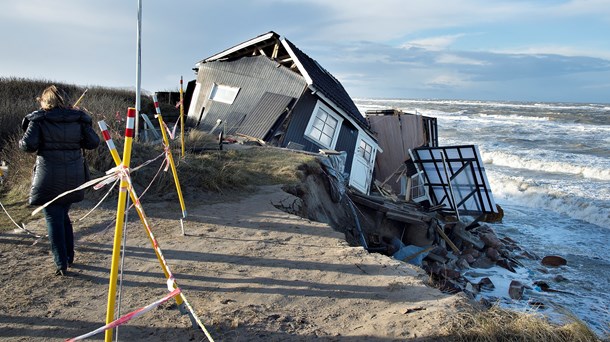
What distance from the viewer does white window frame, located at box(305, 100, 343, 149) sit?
49.2 feet

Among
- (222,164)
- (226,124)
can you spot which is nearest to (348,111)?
(226,124)

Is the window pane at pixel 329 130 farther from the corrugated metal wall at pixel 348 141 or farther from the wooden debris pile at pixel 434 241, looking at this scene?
the wooden debris pile at pixel 434 241

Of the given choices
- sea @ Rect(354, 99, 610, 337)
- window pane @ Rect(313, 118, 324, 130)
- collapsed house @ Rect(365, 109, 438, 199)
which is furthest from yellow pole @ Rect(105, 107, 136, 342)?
collapsed house @ Rect(365, 109, 438, 199)

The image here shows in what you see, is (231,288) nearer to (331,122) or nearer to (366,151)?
(331,122)

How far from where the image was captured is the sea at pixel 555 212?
10500 millimetres

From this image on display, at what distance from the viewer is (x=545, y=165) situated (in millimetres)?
27891

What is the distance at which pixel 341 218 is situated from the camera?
10844 mm

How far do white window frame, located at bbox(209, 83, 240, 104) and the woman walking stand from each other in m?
11.9

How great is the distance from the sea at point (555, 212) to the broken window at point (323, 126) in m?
6.09

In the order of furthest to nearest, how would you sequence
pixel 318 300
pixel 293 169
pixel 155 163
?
pixel 293 169, pixel 155 163, pixel 318 300

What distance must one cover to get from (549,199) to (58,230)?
808 inches

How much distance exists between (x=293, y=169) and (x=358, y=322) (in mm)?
6372

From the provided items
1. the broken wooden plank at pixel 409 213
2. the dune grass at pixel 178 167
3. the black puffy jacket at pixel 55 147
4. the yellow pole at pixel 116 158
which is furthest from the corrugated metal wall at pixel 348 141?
the yellow pole at pixel 116 158

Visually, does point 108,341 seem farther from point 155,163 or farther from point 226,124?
point 226,124
